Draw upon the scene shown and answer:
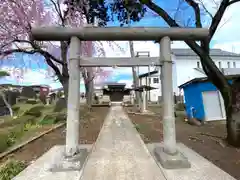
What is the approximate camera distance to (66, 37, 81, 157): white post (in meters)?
4.43

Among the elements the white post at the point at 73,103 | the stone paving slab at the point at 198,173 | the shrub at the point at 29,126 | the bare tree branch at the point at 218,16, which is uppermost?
the bare tree branch at the point at 218,16

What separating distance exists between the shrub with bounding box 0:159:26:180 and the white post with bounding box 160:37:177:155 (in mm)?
2995

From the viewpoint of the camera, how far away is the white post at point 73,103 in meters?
4.43

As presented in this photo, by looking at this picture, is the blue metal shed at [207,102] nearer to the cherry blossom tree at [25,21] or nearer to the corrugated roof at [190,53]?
the cherry blossom tree at [25,21]

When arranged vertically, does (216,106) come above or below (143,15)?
below

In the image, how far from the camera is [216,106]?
12.7 metres

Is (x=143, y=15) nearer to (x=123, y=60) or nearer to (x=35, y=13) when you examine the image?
(x=123, y=60)

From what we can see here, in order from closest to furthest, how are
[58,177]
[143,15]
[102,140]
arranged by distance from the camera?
1. [58,177]
2. [102,140]
3. [143,15]

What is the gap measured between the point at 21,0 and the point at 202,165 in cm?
910

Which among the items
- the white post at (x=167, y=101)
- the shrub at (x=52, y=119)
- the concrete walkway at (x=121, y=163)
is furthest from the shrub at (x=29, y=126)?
the white post at (x=167, y=101)

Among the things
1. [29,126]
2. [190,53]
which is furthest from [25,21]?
[190,53]

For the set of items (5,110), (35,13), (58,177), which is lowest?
(58,177)

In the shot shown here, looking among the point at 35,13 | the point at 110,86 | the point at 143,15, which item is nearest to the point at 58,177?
the point at 143,15

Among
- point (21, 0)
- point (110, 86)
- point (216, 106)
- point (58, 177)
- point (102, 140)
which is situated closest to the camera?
point (58, 177)
